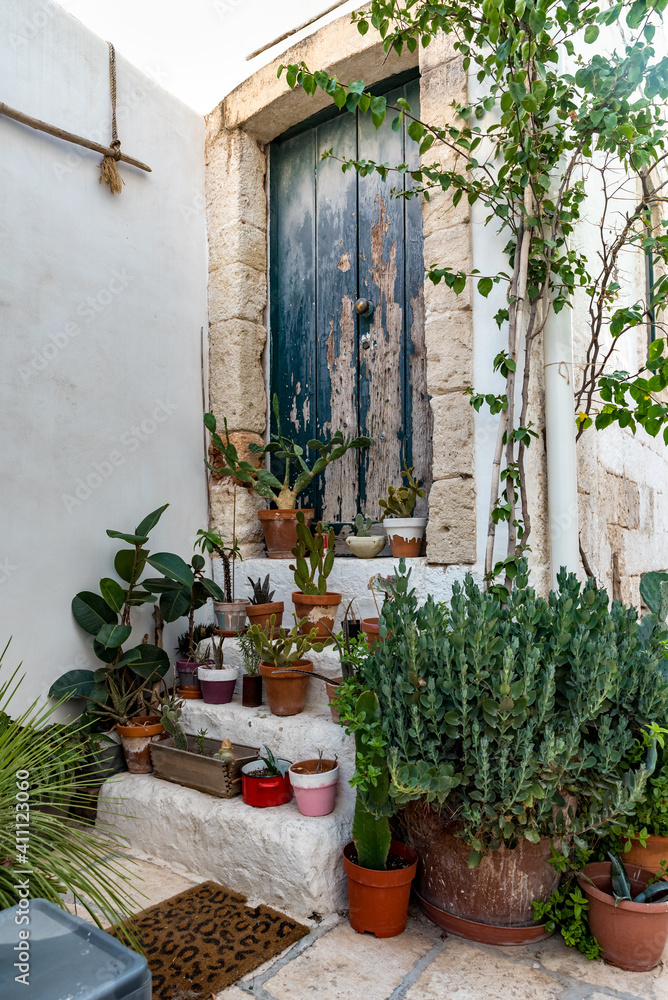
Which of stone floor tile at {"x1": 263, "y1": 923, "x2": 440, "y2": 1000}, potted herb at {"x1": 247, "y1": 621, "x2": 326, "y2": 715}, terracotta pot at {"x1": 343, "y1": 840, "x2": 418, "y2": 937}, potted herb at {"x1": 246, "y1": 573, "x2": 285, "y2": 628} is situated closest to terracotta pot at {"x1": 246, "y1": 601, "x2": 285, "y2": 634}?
potted herb at {"x1": 246, "y1": 573, "x2": 285, "y2": 628}

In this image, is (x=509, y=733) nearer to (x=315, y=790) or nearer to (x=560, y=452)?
(x=315, y=790)

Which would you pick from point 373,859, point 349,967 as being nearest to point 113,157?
point 373,859

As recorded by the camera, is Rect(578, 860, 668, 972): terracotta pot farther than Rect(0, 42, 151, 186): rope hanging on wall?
No

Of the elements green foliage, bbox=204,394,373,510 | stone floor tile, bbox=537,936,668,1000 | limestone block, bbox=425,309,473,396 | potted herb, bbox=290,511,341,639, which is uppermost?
limestone block, bbox=425,309,473,396

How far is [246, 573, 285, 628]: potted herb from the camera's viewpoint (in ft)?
10.2

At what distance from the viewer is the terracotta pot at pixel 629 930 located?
181 centimetres

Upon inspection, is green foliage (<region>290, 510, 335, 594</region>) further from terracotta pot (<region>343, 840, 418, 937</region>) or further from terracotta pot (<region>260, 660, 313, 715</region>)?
terracotta pot (<region>343, 840, 418, 937</region>)

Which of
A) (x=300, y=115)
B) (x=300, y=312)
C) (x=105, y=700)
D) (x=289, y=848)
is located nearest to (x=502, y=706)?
(x=289, y=848)

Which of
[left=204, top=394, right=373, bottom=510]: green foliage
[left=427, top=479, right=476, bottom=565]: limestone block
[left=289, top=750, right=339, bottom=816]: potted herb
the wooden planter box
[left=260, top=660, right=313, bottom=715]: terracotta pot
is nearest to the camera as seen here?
[left=289, top=750, right=339, bottom=816]: potted herb

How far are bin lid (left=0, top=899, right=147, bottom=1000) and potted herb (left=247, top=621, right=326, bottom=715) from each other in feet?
5.16

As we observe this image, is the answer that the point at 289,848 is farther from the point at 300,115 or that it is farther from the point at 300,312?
the point at 300,115

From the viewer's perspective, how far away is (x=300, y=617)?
2973 millimetres

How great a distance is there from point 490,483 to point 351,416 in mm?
1123

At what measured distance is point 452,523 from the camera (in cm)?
284
